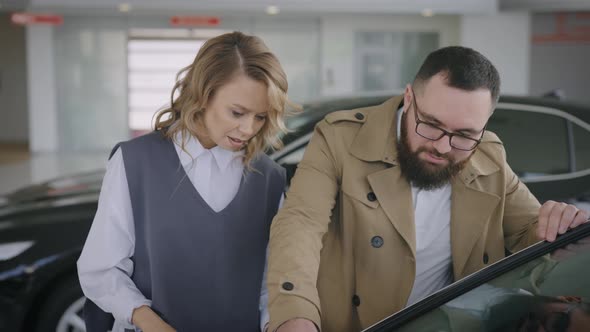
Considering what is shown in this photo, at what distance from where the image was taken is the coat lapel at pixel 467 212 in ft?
6.70

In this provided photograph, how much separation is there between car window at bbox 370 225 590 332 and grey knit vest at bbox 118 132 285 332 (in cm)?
55

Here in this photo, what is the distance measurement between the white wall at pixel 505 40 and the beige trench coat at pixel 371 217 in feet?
45.5

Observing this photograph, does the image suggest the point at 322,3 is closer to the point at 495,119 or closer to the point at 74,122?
the point at 74,122

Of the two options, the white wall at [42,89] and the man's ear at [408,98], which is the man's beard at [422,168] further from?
the white wall at [42,89]

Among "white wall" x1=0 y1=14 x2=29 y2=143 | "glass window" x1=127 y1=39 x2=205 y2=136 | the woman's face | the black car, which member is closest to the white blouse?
the woman's face

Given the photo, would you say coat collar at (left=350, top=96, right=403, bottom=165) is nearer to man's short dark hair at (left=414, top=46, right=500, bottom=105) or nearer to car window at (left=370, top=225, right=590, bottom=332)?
man's short dark hair at (left=414, top=46, right=500, bottom=105)

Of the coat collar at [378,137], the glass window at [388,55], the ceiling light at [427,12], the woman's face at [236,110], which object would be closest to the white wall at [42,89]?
the glass window at [388,55]

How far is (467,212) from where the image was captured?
205 cm

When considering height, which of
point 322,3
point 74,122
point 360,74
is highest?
point 322,3

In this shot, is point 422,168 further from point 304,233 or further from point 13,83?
point 13,83

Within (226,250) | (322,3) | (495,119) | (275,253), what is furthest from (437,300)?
(322,3)

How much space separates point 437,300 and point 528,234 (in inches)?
20.3

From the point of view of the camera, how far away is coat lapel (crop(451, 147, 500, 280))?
6.70 feet

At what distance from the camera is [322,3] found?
47.6 feet
